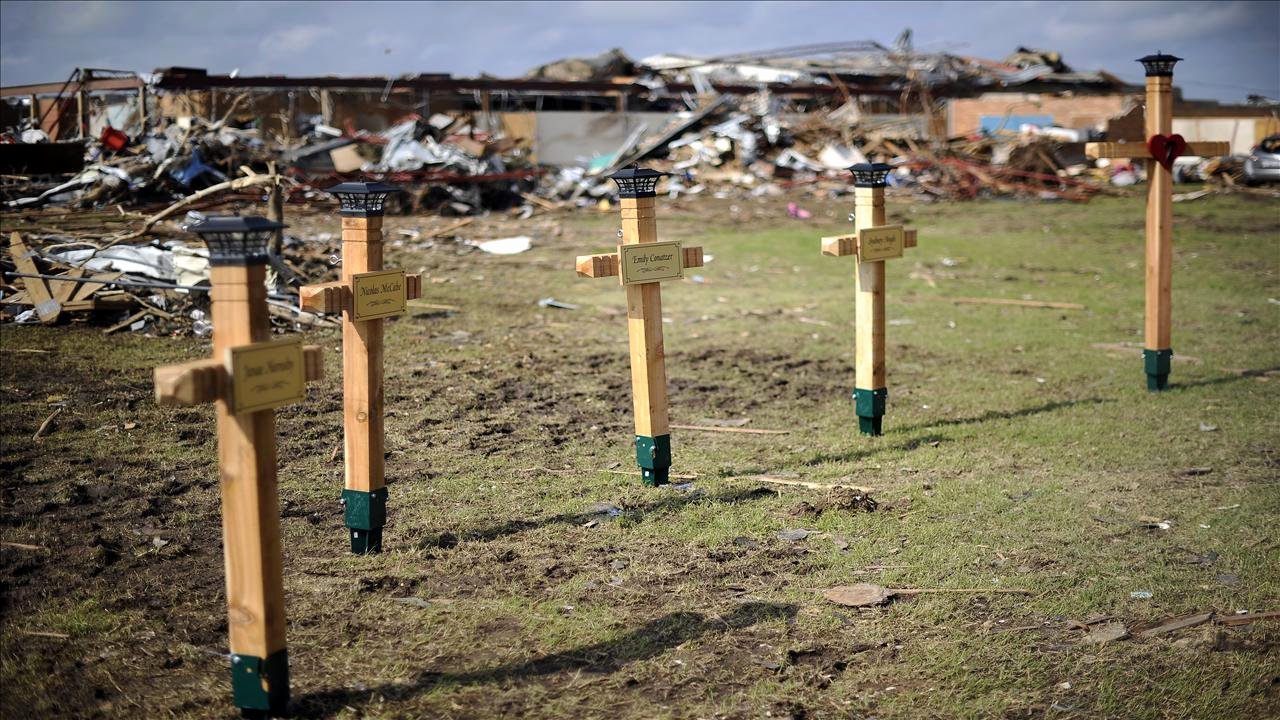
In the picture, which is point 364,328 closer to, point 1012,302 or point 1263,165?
point 1012,302

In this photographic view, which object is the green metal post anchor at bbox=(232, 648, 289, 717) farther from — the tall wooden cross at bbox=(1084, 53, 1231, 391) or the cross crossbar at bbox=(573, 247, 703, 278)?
the tall wooden cross at bbox=(1084, 53, 1231, 391)

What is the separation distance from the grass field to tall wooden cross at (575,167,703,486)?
0.30 meters

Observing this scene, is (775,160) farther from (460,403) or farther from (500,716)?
(500,716)

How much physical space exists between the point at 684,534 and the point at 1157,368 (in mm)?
5147

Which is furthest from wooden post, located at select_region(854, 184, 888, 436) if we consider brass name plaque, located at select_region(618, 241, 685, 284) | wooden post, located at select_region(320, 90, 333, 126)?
wooden post, located at select_region(320, 90, 333, 126)

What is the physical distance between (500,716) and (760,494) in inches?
114

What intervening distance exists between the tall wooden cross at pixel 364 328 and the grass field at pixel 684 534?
1.28 feet

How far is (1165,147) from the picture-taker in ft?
28.5

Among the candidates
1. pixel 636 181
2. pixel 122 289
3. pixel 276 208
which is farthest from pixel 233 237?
pixel 276 208

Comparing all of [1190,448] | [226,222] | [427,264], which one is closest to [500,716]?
[226,222]

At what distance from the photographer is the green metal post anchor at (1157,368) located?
890cm

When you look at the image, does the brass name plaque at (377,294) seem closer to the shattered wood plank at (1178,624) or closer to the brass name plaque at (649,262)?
the brass name plaque at (649,262)

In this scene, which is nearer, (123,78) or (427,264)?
(427,264)

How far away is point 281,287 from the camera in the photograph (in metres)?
11.2
